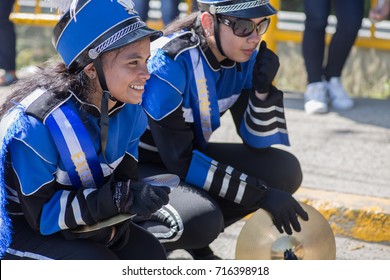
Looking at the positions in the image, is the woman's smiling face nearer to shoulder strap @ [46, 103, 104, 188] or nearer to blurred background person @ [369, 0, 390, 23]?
shoulder strap @ [46, 103, 104, 188]

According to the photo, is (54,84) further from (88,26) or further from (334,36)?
(334,36)

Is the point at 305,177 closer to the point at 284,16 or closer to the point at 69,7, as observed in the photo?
the point at 69,7

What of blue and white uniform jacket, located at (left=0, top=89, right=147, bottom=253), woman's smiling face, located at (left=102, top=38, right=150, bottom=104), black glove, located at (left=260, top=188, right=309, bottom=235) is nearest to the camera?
blue and white uniform jacket, located at (left=0, top=89, right=147, bottom=253)

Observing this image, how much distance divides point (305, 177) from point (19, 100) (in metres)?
2.26

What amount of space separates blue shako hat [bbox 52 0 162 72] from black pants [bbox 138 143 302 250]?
2.90ft

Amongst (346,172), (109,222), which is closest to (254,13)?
(109,222)

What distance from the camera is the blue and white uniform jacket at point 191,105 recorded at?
3.75 metres

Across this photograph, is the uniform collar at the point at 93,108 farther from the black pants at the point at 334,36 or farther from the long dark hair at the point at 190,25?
the black pants at the point at 334,36

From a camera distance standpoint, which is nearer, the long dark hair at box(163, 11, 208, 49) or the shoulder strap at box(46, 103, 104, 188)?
the shoulder strap at box(46, 103, 104, 188)

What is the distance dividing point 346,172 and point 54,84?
233 cm

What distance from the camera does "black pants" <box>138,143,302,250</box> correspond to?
363 centimetres

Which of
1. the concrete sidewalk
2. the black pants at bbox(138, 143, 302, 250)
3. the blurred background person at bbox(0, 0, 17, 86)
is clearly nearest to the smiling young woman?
the black pants at bbox(138, 143, 302, 250)

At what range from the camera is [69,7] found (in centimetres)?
304
